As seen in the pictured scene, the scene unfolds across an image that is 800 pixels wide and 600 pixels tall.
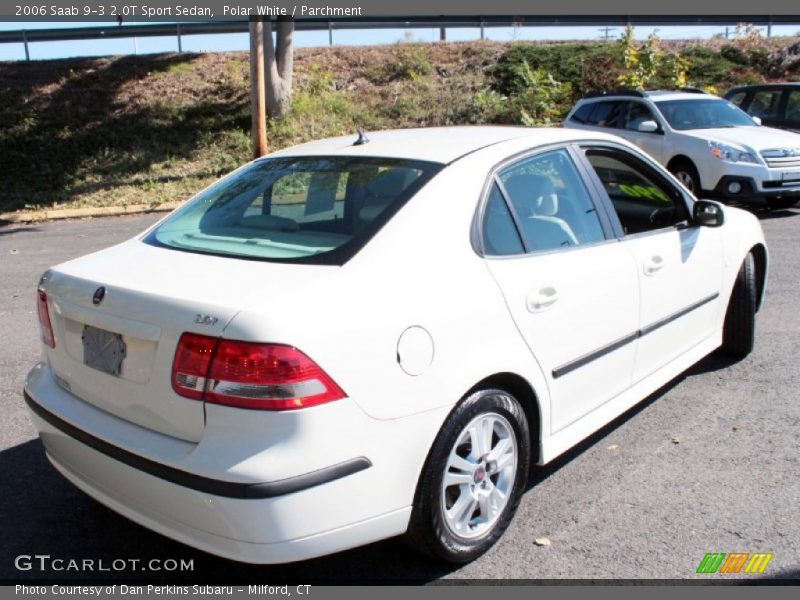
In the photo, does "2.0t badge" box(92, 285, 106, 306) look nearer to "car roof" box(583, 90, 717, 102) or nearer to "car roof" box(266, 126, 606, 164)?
"car roof" box(266, 126, 606, 164)

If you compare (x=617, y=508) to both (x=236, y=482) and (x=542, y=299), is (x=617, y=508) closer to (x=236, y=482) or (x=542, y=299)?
(x=542, y=299)

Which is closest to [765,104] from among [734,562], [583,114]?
[583,114]

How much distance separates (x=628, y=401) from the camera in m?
4.07

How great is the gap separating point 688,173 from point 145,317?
1039cm

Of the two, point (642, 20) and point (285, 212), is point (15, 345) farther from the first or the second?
point (642, 20)

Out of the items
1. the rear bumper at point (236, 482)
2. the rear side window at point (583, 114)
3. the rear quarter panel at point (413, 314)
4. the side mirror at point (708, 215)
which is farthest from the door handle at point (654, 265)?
the rear side window at point (583, 114)

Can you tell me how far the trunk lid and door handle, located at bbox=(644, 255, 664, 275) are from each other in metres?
1.95

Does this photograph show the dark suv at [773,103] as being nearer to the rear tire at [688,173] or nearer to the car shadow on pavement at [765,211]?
the car shadow on pavement at [765,211]

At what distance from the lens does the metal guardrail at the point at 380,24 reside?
2266 cm

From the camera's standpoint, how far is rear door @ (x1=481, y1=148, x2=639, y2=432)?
3.37 metres

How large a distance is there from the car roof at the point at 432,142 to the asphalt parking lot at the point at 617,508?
1641 millimetres

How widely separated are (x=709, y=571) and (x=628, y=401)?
1.07 metres

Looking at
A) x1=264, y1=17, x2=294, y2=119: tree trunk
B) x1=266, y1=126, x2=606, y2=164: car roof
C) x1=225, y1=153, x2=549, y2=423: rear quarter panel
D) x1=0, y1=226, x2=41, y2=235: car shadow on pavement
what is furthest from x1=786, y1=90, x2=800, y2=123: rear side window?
x1=0, y1=226, x2=41, y2=235: car shadow on pavement

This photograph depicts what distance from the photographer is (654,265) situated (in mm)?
4148
